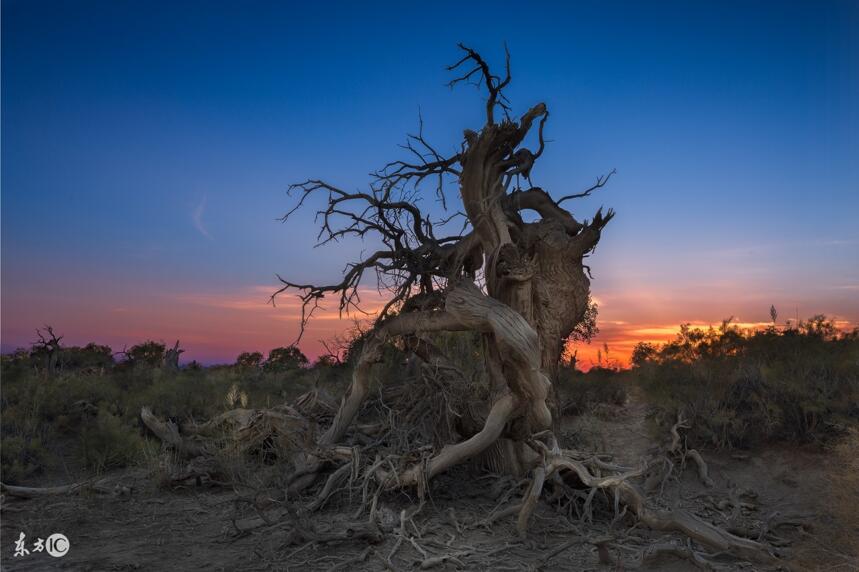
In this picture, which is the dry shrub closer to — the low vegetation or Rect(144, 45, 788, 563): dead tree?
Rect(144, 45, 788, 563): dead tree

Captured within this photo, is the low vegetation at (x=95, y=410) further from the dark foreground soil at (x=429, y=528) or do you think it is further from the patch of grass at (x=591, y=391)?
the patch of grass at (x=591, y=391)

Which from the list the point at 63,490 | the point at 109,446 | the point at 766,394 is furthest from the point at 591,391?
the point at 63,490

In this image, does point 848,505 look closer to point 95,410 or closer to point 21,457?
point 21,457

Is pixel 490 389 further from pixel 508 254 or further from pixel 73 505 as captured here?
pixel 73 505

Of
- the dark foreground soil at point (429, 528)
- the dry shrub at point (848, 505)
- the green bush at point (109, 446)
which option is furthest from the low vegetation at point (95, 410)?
the dry shrub at point (848, 505)

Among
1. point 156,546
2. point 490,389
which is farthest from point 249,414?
point 490,389

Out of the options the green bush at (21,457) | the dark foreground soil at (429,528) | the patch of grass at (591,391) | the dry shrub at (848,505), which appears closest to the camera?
the dark foreground soil at (429,528)

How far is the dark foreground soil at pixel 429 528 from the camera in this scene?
20.1ft

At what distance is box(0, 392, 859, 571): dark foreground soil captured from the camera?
6.13 m

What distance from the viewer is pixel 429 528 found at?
22.4 feet

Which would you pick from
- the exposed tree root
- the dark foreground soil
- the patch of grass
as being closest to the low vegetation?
the exposed tree root

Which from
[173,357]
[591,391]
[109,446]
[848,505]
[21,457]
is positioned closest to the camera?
[848,505]

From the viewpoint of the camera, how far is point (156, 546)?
680 cm

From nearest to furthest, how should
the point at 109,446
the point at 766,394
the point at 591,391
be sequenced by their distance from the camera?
1. the point at 109,446
2. the point at 766,394
3. the point at 591,391
